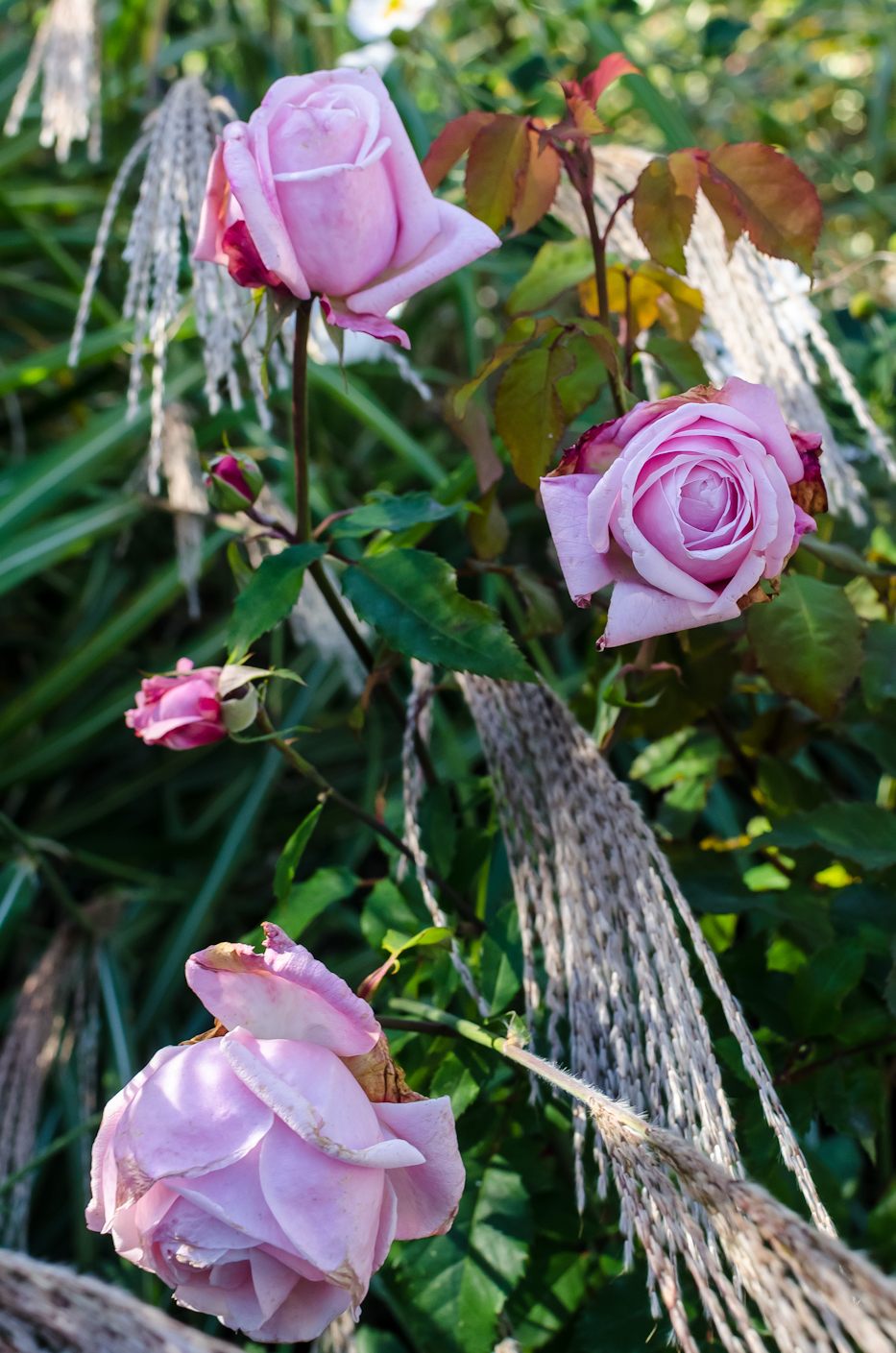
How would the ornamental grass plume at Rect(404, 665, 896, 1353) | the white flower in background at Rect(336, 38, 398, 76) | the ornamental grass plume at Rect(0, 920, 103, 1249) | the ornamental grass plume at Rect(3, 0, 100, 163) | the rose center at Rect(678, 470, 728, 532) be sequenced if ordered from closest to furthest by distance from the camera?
the ornamental grass plume at Rect(404, 665, 896, 1353), the rose center at Rect(678, 470, 728, 532), the ornamental grass plume at Rect(0, 920, 103, 1249), the ornamental grass plume at Rect(3, 0, 100, 163), the white flower in background at Rect(336, 38, 398, 76)

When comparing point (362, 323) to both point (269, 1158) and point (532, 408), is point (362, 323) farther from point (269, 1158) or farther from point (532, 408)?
point (269, 1158)

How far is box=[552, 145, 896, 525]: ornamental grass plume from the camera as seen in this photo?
25.9 inches

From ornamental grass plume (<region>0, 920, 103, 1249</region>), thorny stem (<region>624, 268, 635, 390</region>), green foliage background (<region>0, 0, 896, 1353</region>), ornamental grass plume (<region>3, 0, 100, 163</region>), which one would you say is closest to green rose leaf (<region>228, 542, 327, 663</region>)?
green foliage background (<region>0, 0, 896, 1353</region>)

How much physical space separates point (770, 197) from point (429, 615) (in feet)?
0.98

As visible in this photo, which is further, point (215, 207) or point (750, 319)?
point (750, 319)

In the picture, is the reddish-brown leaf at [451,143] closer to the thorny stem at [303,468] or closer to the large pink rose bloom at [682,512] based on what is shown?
the thorny stem at [303,468]

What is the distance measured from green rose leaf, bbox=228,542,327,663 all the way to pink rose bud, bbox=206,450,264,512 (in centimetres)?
4

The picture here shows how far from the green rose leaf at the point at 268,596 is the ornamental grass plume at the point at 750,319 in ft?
0.99

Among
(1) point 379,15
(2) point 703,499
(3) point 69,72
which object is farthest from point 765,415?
(1) point 379,15

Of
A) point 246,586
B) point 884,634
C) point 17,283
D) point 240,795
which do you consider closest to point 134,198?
point 17,283

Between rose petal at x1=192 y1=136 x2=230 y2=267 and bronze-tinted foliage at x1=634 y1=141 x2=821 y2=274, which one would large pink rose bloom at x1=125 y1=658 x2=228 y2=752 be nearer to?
rose petal at x1=192 y1=136 x2=230 y2=267

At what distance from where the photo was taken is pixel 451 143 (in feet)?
1.68

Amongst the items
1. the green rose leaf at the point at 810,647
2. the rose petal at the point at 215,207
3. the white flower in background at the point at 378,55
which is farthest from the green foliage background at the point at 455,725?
the rose petal at the point at 215,207

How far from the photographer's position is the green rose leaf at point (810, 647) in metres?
0.51
